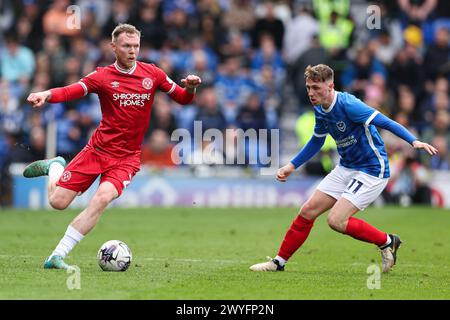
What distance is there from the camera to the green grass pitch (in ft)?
32.7

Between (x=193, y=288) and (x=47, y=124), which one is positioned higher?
(x=47, y=124)

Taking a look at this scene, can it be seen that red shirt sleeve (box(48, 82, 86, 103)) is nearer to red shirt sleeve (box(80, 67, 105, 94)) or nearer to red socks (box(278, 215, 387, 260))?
red shirt sleeve (box(80, 67, 105, 94))

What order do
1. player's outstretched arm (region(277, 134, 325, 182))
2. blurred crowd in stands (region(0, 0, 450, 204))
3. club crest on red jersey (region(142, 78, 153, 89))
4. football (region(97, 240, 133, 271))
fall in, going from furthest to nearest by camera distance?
blurred crowd in stands (region(0, 0, 450, 204)) → player's outstretched arm (region(277, 134, 325, 182)) → club crest on red jersey (region(142, 78, 153, 89)) → football (region(97, 240, 133, 271))

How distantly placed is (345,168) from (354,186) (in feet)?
1.13

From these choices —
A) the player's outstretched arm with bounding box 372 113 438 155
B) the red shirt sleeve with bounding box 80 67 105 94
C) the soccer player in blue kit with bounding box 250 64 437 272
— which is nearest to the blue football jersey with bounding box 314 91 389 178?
the soccer player in blue kit with bounding box 250 64 437 272

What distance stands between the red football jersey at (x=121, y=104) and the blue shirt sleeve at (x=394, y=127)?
254 centimetres

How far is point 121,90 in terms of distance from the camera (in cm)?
1169

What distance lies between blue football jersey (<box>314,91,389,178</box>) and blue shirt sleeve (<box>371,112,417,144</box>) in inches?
2.9

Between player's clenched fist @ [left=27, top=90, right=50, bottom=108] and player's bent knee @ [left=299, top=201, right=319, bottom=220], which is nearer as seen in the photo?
player's clenched fist @ [left=27, top=90, right=50, bottom=108]

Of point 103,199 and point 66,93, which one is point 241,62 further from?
point 103,199

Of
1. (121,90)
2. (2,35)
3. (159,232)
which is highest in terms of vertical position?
(2,35)

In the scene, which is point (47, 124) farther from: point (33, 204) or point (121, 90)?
point (121, 90)
